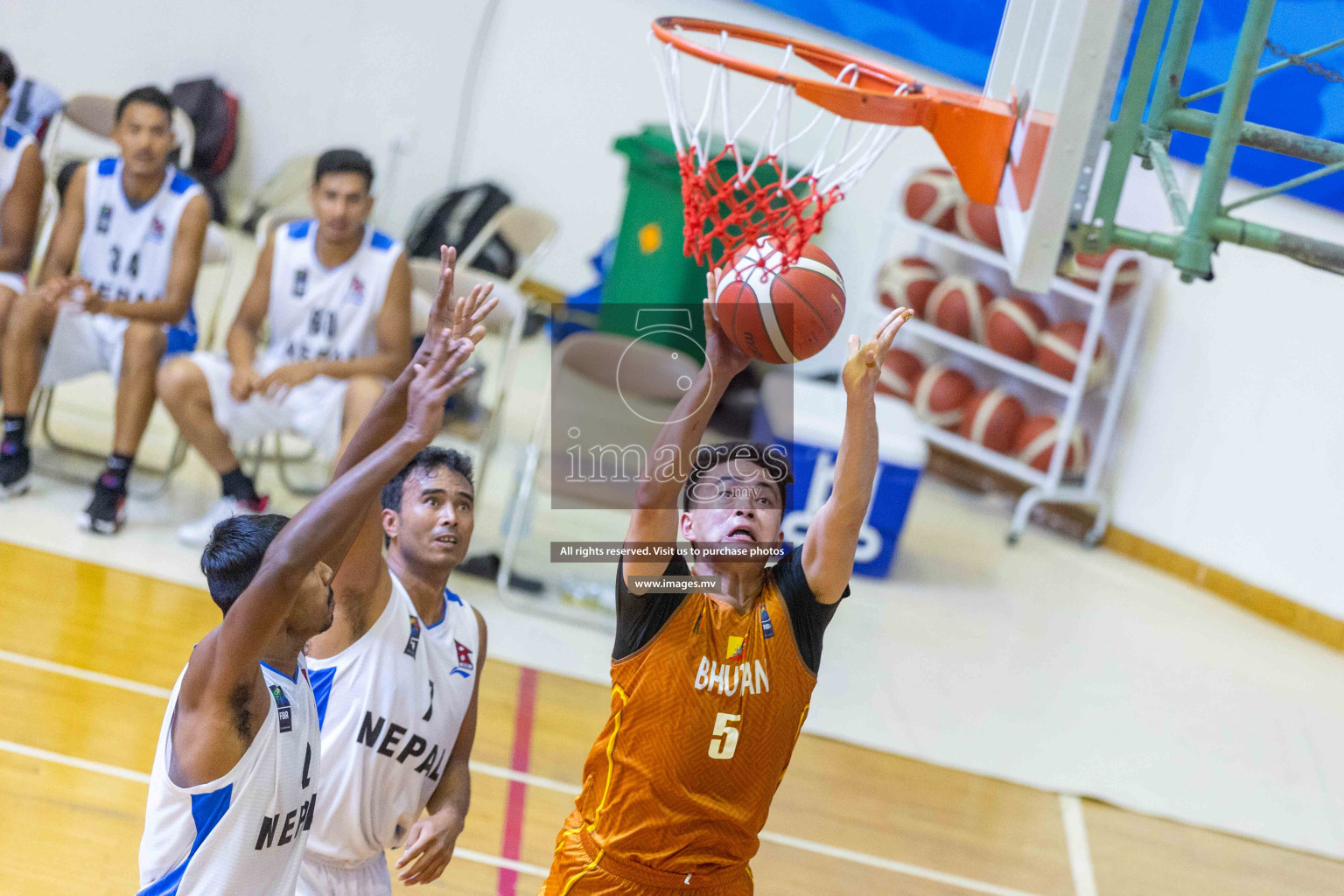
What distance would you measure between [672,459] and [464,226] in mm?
7329

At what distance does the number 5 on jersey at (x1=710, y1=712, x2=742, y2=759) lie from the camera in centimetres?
245

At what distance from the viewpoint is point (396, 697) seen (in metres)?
2.60

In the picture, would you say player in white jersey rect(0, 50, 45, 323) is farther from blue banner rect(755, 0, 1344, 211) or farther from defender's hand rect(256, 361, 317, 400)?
blue banner rect(755, 0, 1344, 211)

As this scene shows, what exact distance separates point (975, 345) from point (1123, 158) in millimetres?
5164

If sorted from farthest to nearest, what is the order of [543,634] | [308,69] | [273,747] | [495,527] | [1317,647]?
[308,69]
[1317,647]
[495,527]
[543,634]
[273,747]

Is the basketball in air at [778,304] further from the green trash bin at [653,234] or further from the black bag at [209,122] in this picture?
the black bag at [209,122]

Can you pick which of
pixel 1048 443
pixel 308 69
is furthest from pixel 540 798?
pixel 308 69

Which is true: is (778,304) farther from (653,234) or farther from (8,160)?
(653,234)

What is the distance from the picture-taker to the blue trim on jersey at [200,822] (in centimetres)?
208

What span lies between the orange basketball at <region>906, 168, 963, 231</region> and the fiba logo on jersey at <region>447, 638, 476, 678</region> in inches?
250

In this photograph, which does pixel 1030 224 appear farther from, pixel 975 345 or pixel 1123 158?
pixel 975 345

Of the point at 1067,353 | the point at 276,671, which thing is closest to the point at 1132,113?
the point at 276,671

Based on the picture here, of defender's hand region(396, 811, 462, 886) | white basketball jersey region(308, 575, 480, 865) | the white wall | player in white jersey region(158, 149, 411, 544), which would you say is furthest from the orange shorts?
the white wall

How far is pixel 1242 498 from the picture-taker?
7.52 meters
